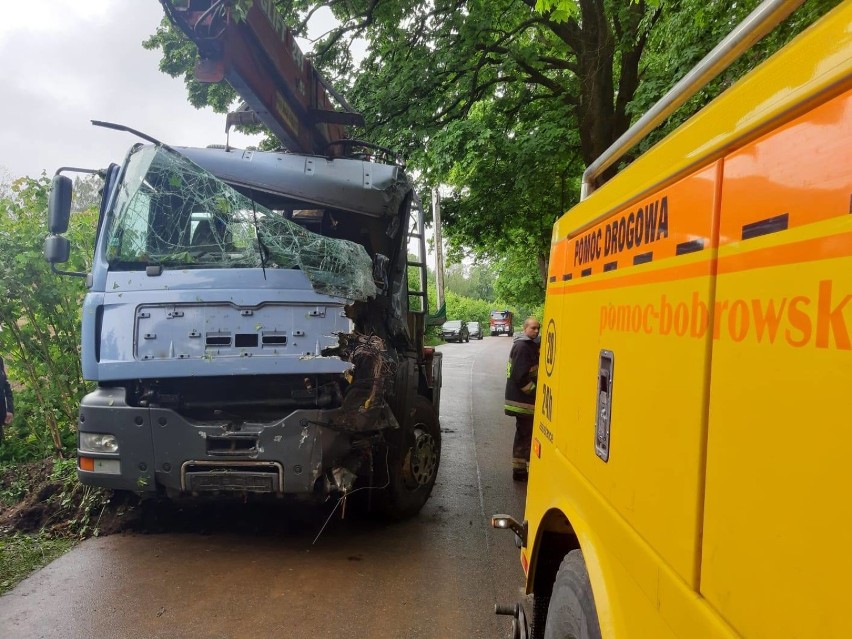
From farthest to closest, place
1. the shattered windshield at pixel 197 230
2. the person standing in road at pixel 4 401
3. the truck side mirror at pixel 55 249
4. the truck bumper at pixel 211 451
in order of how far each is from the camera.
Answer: the person standing in road at pixel 4 401 < the truck side mirror at pixel 55 249 < the shattered windshield at pixel 197 230 < the truck bumper at pixel 211 451

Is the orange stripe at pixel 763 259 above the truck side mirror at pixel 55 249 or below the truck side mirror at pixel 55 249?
below

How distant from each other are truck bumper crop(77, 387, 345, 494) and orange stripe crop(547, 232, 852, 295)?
289cm

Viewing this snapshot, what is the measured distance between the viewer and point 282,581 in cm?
393

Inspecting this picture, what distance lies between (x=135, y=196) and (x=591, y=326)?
3686 mm

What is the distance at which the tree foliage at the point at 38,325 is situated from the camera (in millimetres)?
5996

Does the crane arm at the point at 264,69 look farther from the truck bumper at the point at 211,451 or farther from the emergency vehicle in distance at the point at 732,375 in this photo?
the emergency vehicle in distance at the point at 732,375

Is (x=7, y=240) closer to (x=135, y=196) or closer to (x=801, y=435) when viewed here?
(x=135, y=196)

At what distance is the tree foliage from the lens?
6.00 meters

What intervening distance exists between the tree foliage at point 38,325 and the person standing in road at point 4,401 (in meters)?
0.19

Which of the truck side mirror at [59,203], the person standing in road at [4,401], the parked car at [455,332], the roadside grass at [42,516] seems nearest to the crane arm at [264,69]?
the truck side mirror at [59,203]

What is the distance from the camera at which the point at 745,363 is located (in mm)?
1038

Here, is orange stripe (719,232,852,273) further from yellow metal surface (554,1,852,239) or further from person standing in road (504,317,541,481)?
person standing in road (504,317,541,481)

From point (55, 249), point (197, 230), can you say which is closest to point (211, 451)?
point (197, 230)

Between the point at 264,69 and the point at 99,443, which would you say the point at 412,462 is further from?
the point at 264,69
